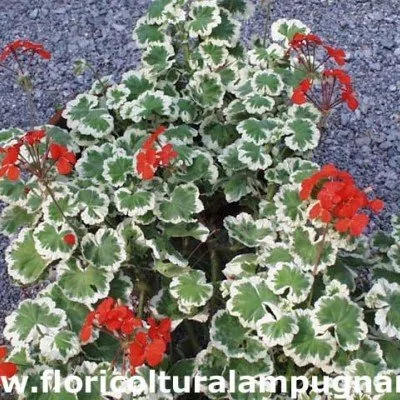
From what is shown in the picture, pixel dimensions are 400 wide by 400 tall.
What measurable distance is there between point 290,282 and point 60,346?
53cm

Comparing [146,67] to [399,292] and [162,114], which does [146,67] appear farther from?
[399,292]

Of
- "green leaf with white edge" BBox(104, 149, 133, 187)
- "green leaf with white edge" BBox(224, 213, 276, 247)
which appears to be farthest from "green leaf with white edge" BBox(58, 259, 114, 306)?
"green leaf with white edge" BBox(224, 213, 276, 247)

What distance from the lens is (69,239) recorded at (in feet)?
5.86

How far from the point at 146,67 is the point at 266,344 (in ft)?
3.18

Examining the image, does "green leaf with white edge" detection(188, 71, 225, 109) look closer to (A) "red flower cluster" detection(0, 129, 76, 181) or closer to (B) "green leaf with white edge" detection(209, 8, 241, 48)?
(B) "green leaf with white edge" detection(209, 8, 241, 48)

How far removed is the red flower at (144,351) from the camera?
5.04 feet

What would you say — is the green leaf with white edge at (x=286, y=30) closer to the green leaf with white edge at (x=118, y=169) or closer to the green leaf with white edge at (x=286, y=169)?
the green leaf with white edge at (x=286, y=169)

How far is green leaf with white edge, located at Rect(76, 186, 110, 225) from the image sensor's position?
1838 mm

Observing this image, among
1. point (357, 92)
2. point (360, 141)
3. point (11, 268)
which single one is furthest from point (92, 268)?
point (357, 92)

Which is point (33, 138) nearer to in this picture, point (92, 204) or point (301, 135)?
point (92, 204)

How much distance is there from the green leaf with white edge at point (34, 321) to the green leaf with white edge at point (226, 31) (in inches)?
36.5

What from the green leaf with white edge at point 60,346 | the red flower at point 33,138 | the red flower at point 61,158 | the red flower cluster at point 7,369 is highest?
the red flower at point 33,138

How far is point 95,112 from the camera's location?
216 cm

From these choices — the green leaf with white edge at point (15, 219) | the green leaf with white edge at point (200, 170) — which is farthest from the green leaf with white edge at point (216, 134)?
the green leaf with white edge at point (15, 219)
